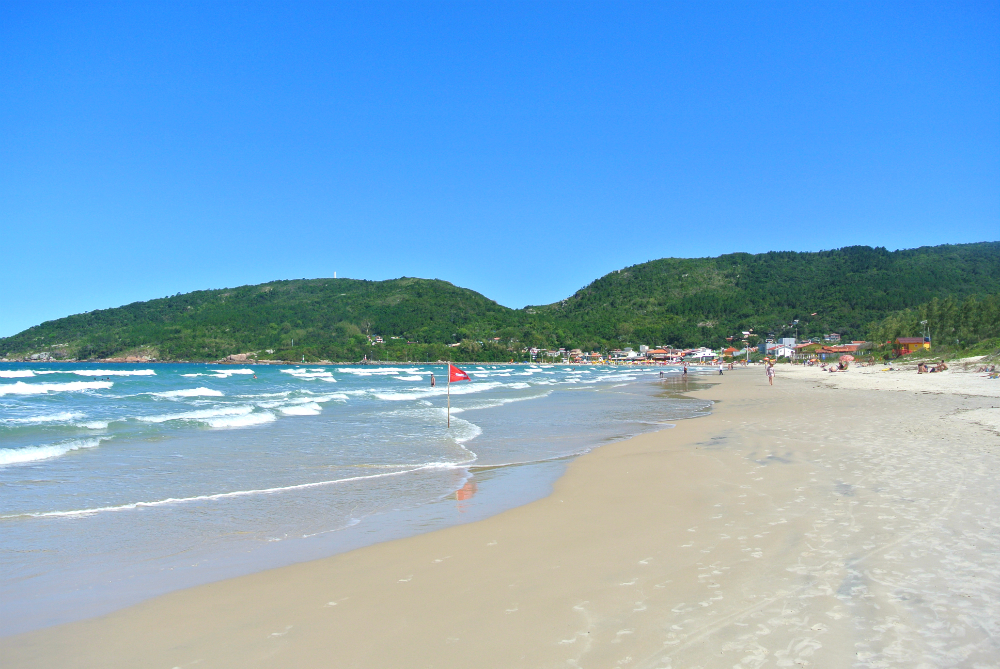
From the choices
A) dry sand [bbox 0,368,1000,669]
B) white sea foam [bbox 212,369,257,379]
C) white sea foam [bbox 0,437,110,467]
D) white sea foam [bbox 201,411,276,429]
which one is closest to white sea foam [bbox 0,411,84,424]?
white sea foam [bbox 201,411,276,429]

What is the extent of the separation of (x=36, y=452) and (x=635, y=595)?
39.5 ft

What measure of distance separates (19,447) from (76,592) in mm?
9639

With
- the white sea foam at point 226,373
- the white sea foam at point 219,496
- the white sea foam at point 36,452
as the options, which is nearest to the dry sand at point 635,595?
the white sea foam at point 219,496

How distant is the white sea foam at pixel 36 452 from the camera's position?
10.6m

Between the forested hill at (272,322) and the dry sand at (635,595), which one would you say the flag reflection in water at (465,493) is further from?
the forested hill at (272,322)

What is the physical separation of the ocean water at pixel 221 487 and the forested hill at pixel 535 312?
103 metres

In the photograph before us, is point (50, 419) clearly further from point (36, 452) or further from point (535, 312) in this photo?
point (535, 312)

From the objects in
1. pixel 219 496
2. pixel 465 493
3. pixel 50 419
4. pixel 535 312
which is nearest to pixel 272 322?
pixel 535 312

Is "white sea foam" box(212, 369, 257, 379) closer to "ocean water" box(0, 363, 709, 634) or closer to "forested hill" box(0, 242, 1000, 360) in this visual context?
"ocean water" box(0, 363, 709, 634)

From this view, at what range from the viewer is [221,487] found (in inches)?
341

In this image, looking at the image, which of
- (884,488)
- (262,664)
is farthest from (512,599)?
(884,488)

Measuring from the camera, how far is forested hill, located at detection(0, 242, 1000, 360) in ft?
389

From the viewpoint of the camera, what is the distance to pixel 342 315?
13925cm

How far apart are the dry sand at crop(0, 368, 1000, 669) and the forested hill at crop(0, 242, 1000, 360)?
10651cm
